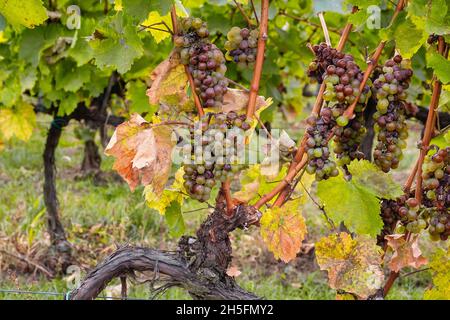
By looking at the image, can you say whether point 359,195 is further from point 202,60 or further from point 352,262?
point 202,60

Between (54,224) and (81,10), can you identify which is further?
(54,224)

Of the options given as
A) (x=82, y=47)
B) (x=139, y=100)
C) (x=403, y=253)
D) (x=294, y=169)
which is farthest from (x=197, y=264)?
(x=139, y=100)

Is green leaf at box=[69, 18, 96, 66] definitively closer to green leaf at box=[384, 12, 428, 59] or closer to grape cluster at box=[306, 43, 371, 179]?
grape cluster at box=[306, 43, 371, 179]

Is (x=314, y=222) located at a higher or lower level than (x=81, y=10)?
lower

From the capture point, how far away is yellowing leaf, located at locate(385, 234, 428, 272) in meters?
1.69

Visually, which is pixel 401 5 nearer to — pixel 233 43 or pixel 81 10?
pixel 233 43

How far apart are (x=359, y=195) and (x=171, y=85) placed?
1.76 feet

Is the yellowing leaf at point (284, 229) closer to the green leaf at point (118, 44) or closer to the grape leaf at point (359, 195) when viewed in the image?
the grape leaf at point (359, 195)

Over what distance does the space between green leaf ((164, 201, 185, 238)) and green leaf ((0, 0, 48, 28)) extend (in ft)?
1.98

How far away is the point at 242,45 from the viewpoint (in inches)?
62.2

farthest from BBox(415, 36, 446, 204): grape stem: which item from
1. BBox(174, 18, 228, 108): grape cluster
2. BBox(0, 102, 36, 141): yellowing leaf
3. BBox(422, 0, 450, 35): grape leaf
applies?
BBox(0, 102, 36, 141): yellowing leaf
